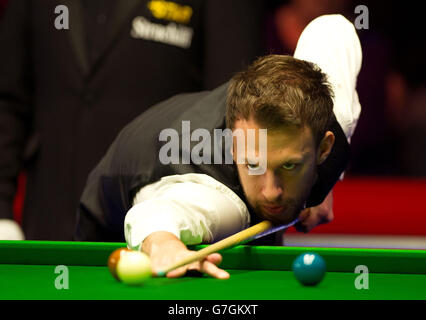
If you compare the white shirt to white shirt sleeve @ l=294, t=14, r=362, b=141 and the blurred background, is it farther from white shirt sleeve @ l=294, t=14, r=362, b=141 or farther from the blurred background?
the blurred background

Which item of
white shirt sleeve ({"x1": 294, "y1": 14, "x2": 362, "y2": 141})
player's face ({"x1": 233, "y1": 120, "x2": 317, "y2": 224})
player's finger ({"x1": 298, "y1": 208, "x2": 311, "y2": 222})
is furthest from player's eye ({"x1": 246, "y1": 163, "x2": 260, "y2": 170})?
player's finger ({"x1": 298, "y1": 208, "x2": 311, "y2": 222})

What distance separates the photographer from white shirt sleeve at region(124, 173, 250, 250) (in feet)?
7.96

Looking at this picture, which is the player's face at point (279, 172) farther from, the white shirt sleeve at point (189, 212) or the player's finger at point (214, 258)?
the player's finger at point (214, 258)

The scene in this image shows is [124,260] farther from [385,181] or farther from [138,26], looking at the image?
[385,181]

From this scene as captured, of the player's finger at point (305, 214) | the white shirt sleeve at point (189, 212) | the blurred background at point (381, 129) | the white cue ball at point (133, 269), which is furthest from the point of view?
the blurred background at point (381, 129)

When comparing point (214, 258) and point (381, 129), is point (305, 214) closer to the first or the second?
point (214, 258)

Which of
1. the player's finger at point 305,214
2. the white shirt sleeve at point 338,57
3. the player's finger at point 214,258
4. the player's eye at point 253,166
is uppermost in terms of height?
the white shirt sleeve at point 338,57

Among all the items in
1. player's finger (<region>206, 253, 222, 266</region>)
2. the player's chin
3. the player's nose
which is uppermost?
the player's nose

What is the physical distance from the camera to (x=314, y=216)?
11.1ft

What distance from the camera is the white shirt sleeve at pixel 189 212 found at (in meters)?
2.43

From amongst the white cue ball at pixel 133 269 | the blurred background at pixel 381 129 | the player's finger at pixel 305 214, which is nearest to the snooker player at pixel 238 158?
the player's finger at pixel 305 214

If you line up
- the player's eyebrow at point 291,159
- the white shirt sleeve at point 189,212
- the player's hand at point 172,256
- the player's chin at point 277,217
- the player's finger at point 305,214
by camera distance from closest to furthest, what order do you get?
1. the player's hand at point 172,256
2. the white shirt sleeve at point 189,212
3. the player's eyebrow at point 291,159
4. the player's chin at point 277,217
5. the player's finger at point 305,214

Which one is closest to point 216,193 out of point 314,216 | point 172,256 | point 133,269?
point 172,256
